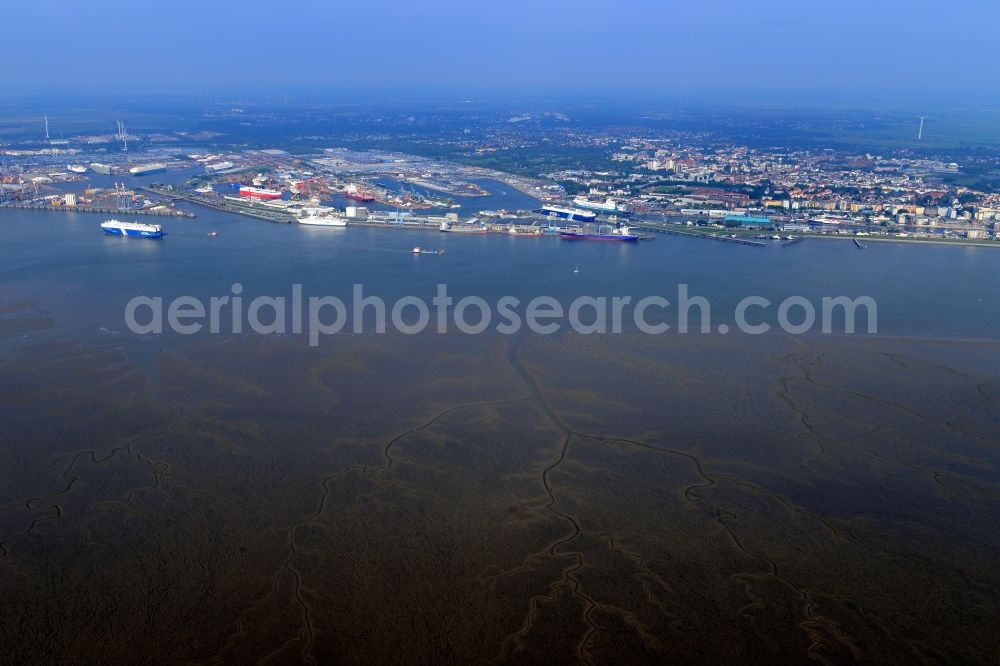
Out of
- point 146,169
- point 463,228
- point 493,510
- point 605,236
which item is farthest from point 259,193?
point 493,510

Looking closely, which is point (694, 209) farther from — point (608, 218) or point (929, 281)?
point (929, 281)

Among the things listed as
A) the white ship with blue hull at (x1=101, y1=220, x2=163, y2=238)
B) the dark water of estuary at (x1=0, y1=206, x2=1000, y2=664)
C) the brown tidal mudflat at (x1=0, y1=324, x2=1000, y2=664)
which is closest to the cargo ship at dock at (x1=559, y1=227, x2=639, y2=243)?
the dark water of estuary at (x1=0, y1=206, x2=1000, y2=664)

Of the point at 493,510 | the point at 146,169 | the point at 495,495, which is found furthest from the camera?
the point at 146,169

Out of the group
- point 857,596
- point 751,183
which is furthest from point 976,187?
point 857,596

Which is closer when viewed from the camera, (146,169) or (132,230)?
(132,230)

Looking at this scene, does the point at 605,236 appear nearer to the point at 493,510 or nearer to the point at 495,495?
A: the point at 495,495

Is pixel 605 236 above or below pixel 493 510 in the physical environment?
above

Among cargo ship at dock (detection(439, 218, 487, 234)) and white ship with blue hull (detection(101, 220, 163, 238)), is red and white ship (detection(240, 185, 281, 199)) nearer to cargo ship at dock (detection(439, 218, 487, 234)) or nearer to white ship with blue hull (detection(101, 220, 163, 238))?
white ship with blue hull (detection(101, 220, 163, 238))
